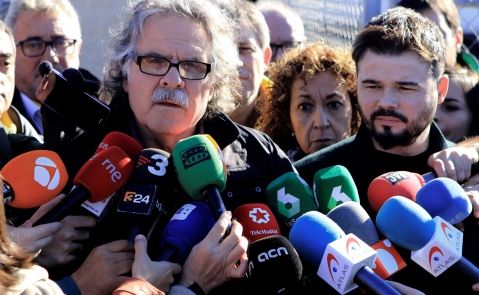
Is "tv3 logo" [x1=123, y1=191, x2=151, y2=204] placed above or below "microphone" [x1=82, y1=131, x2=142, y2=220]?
below

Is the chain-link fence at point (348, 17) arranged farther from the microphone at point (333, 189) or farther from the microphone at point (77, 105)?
the microphone at point (77, 105)

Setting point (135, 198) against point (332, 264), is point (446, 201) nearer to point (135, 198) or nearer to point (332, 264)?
point (332, 264)

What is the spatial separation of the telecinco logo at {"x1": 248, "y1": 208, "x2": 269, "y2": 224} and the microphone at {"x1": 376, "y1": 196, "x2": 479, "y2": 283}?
419 millimetres

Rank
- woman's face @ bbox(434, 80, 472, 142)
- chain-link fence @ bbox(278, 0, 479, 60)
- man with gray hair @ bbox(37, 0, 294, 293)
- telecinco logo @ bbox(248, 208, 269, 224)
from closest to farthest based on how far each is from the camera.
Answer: telecinco logo @ bbox(248, 208, 269, 224), man with gray hair @ bbox(37, 0, 294, 293), woman's face @ bbox(434, 80, 472, 142), chain-link fence @ bbox(278, 0, 479, 60)

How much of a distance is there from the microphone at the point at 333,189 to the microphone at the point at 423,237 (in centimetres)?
35

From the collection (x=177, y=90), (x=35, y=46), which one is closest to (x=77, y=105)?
(x=177, y=90)

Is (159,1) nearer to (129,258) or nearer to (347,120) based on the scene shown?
(129,258)

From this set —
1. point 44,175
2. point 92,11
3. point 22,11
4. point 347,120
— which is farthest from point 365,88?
point 92,11

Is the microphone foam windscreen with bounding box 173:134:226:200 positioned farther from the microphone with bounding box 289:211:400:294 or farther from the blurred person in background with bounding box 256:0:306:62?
the blurred person in background with bounding box 256:0:306:62

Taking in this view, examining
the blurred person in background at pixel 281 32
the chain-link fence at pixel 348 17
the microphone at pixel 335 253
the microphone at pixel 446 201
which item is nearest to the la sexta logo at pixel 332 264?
the microphone at pixel 335 253

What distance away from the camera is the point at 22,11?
16.4ft

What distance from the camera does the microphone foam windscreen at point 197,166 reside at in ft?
9.86

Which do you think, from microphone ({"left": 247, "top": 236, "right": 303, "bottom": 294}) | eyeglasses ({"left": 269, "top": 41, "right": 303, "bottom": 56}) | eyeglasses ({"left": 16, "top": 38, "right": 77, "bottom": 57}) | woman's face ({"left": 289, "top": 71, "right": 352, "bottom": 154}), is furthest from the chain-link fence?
microphone ({"left": 247, "top": 236, "right": 303, "bottom": 294})

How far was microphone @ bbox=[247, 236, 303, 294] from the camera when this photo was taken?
2.82 meters
